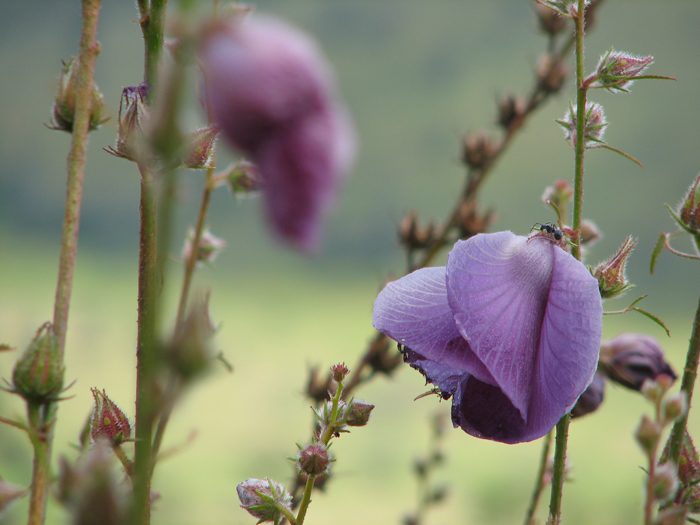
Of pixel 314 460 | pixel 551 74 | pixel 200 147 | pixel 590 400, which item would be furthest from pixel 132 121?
pixel 551 74

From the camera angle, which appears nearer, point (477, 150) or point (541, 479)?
point (541, 479)

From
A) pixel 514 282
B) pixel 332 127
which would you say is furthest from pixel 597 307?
pixel 332 127

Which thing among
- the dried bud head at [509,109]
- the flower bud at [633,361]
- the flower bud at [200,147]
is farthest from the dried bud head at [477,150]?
the flower bud at [200,147]

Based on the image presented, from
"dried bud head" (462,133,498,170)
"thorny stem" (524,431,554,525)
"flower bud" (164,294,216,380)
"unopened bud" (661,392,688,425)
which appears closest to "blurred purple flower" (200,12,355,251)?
"flower bud" (164,294,216,380)

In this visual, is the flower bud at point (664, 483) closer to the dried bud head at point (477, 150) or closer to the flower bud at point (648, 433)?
the flower bud at point (648, 433)

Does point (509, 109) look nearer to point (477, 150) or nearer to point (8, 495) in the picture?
point (477, 150)
